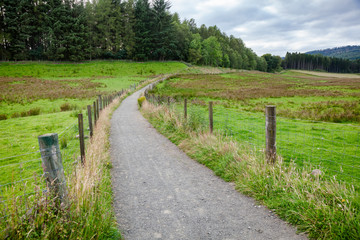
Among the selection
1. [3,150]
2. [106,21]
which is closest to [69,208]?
[3,150]

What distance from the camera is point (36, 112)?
1923 cm

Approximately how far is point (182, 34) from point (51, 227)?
299ft

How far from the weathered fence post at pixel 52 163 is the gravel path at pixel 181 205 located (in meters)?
1.35

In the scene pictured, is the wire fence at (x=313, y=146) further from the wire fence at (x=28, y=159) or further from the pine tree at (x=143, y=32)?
the pine tree at (x=143, y=32)

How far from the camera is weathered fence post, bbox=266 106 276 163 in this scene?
498 cm

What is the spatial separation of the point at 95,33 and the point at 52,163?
8564cm

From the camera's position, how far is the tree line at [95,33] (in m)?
69.1

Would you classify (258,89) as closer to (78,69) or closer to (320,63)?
(78,69)

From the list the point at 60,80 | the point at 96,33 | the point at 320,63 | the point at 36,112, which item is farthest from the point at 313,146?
the point at 320,63

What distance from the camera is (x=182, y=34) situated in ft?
285

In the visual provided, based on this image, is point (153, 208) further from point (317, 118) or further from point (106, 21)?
point (106, 21)

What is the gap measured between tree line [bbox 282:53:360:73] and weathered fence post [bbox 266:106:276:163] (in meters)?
191

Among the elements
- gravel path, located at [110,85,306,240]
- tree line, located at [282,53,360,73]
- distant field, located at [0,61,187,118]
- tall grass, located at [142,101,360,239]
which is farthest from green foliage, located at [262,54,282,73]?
gravel path, located at [110,85,306,240]

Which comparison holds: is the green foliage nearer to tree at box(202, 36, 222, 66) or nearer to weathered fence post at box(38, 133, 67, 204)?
tree at box(202, 36, 222, 66)
